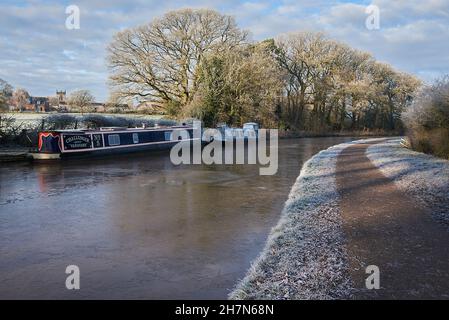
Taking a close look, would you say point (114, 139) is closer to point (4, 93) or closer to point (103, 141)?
point (103, 141)

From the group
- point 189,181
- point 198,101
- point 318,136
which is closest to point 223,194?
point 189,181

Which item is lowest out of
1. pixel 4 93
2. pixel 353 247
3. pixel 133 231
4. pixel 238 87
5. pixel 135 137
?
pixel 133 231

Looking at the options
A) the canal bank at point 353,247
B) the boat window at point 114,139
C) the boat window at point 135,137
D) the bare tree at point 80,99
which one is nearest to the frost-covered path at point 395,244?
the canal bank at point 353,247

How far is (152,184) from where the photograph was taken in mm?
12883

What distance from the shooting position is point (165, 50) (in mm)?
37031

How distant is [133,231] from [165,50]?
31739 mm

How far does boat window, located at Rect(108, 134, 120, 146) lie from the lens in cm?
2195

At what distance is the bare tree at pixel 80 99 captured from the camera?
44688 millimetres

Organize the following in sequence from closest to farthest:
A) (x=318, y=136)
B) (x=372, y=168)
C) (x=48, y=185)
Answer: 1. (x=48, y=185)
2. (x=372, y=168)
3. (x=318, y=136)

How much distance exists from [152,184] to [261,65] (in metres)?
30.5

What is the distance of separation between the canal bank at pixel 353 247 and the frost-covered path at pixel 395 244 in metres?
0.01

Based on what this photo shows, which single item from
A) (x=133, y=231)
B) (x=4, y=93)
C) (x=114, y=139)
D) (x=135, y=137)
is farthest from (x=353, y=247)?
(x=4, y=93)
